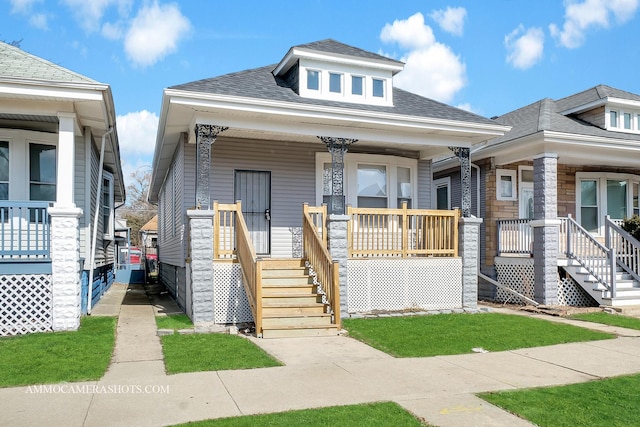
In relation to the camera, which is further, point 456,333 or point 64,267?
point 456,333

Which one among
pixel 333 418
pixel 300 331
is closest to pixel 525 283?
pixel 300 331

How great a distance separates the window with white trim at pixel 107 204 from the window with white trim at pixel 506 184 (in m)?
11.5

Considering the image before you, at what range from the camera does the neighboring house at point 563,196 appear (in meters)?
12.2

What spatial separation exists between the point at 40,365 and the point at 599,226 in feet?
46.9

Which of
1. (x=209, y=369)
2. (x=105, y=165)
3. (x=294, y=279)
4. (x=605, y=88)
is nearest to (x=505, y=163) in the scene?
(x=605, y=88)

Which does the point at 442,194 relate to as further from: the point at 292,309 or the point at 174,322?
the point at 174,322

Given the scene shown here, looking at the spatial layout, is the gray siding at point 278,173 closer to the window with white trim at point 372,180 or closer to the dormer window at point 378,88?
the window with white trim at point 372,180

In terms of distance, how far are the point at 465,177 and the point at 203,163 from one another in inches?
223

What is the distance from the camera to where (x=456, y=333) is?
872 centimetres

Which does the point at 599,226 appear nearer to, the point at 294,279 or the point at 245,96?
the point at 294,279

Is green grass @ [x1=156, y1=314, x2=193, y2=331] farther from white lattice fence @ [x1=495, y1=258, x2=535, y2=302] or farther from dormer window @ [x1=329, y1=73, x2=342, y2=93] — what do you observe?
white lattice fence @ [x1=495, y1=258, x2=535, y2=302]

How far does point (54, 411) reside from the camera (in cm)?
474

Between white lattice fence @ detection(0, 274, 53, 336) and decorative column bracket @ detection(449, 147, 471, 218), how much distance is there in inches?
320

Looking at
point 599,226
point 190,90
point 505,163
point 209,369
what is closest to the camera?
A: point 209,369
